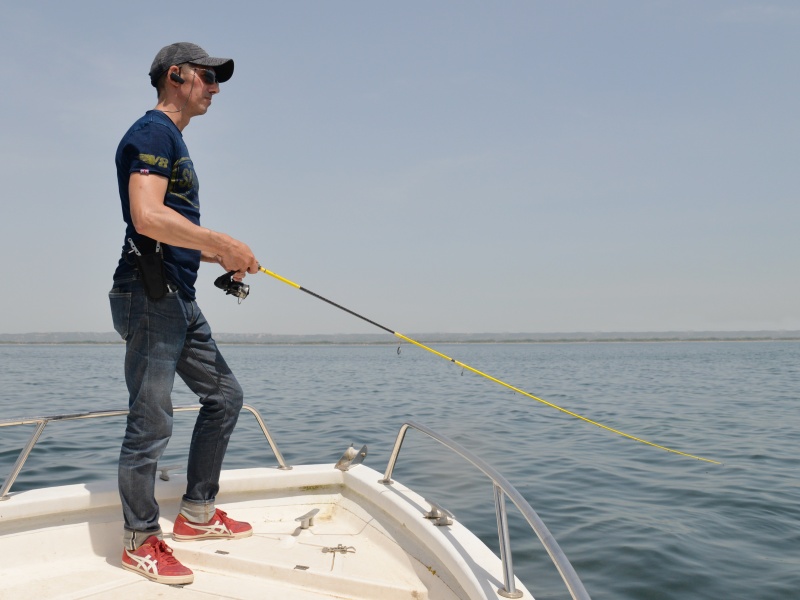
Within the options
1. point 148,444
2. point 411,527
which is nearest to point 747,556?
point 411,527

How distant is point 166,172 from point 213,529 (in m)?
1.74

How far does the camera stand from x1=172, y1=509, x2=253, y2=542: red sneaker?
320 cm

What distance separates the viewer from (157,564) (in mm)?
2803

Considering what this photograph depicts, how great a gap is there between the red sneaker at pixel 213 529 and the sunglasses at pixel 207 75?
80.8 inches

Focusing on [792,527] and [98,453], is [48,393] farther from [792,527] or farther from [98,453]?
[792,527]

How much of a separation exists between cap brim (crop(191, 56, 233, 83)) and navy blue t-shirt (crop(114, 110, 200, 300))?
0.29m

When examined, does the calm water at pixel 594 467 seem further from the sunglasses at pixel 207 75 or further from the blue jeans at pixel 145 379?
the sunglasses at pixel 207 75

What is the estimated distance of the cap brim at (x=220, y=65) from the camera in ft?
9.36

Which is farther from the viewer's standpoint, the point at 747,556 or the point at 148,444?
the point at 747,556

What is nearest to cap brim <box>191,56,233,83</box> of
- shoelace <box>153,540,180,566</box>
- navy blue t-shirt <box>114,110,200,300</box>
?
navy blue t-shirt <box>114,110,200,300</box>

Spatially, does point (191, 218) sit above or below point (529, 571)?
above

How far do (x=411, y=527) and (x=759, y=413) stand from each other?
1336 cm

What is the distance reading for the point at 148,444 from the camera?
2805 millimetres

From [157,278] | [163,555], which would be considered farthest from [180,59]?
[163,555]
